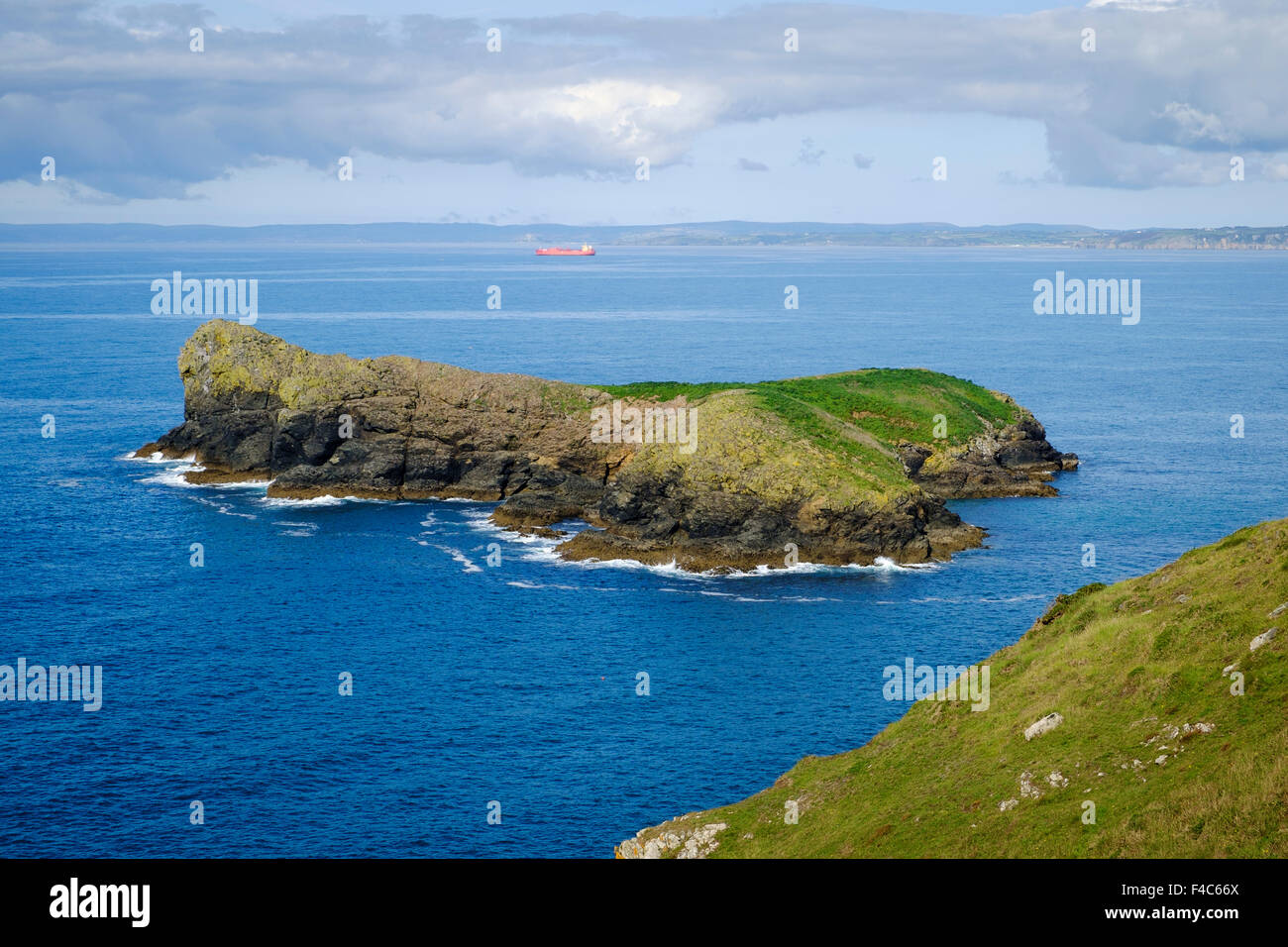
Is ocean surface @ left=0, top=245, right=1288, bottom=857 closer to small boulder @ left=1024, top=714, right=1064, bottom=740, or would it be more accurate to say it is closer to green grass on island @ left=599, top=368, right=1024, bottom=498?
green grass on island @ left=599, top=368, right=1024, bottom=498

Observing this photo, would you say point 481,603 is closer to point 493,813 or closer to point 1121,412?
point 493,813

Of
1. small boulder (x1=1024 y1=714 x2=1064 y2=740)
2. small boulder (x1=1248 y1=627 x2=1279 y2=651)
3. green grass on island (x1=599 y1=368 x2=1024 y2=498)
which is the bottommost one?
small boulder (x1=1024 y1=714 x2=1064 y2=740)

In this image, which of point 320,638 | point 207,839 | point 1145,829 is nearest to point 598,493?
point 320,638

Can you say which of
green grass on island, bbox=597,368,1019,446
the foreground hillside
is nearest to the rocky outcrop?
green grass on island, bbox=597,368,1019,446

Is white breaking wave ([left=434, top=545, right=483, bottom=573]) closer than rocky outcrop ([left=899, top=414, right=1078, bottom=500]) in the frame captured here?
Yes

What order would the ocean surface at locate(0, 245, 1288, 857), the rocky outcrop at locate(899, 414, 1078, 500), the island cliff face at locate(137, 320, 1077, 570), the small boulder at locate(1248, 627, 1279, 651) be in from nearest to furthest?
the small boulder at locate(1248, 627, 1279, 651) < the ocean surface at locate(0, 245, 1288, 857) < the island cliff face at locate(137, 320, 1077, 570) < the rocky outcrop at locate(899, 414, 1078, 500)

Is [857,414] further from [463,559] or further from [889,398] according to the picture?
[463,559]
